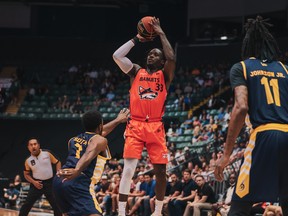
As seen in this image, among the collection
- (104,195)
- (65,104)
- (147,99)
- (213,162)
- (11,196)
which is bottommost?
(11,196)

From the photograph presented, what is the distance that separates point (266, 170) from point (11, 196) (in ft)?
55.1

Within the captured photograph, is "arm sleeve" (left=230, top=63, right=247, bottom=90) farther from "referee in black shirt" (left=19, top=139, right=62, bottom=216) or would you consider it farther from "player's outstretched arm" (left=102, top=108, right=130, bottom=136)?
"referee in black shirt" (left=19, top=139, right=62, bottom=216)

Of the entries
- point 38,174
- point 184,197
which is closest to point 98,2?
point 184,197

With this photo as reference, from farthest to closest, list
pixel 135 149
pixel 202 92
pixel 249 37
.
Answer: pixel 202 92
pixel 135 149
pixel 249 37

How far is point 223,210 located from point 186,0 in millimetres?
21108

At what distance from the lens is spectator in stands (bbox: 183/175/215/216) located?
13.2m

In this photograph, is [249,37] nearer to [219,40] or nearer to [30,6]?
[219,40]

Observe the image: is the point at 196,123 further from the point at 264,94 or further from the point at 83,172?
the point at 264,94

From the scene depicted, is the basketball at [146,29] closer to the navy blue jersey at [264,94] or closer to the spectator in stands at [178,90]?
the navy blue jersey at [264,94]

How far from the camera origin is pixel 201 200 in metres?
13.4

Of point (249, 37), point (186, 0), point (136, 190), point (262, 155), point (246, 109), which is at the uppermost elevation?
point (186, 0)

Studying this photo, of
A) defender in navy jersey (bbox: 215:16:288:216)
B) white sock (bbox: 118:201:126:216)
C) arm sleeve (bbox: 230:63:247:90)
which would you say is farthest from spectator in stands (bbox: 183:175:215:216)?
arm sleeve (bbox: 230:63:247:90)

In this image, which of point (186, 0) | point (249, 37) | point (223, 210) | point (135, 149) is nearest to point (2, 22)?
point (186, 0)

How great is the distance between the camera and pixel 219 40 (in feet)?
98.7
